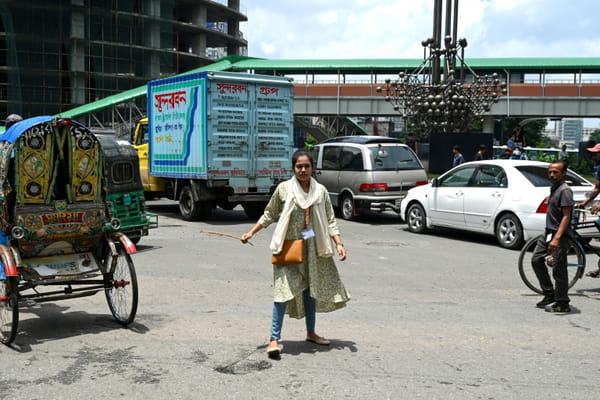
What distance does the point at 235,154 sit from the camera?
15.3 metres

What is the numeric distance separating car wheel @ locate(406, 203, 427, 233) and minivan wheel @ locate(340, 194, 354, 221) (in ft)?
6.58

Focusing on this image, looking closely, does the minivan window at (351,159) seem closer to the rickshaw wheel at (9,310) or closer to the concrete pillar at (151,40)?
the rickshaw wheel at (9,310)

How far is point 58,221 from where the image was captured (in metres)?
6.16

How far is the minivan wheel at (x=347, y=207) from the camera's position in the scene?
1596cm

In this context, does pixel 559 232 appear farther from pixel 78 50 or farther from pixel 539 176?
pixel 78 50

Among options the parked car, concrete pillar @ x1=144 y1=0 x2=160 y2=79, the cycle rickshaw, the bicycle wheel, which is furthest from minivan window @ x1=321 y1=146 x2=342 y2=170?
concrete pillar @ x1=144 y1=0 x2=160 y2=79

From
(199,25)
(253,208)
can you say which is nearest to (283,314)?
(253,208)

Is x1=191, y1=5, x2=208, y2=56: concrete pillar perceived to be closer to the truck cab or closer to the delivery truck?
the truck cab

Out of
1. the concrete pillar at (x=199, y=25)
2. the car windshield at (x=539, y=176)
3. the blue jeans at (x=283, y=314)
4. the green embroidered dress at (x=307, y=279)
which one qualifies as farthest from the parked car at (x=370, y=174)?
the concrete pillar at (x=199, y=25)

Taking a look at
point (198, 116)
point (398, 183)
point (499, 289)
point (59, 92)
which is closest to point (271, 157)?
point (198, 116)

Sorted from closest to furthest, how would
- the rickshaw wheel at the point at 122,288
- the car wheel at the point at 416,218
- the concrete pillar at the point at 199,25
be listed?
the rickshaw wheel at the point at 122,288, the car wheel at the point at 416,218, the concrete pillar at the point at 199,25

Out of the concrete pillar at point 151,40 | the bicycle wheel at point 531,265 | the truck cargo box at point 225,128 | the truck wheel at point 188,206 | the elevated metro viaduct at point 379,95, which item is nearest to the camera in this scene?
the bicycle wheel at point 531,265

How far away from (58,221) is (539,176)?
832 cm

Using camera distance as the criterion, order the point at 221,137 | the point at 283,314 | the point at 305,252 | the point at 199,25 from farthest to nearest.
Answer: the point at 199,25, the point at 221,137, the point at 305,252, the point at 283,314
